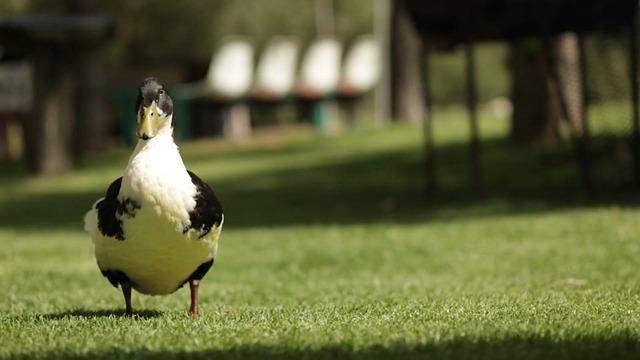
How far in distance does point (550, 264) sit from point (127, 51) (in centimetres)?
2746

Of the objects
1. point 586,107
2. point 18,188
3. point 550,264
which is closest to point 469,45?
point 586,107

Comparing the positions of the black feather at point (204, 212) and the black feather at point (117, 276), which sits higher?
the black feather at point (204, 212)

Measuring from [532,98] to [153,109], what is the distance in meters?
13.4

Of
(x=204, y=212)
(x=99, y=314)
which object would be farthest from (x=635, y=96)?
(x=204, y=212)

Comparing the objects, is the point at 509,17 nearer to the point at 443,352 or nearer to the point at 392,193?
the point at 392,193

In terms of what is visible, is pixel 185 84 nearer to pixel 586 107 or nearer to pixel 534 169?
pixel 534 169

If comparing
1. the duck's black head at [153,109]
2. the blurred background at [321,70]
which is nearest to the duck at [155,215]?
the duck's black head at [153,109]

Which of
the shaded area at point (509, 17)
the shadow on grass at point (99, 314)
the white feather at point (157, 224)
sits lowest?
the shadow on grass at point (99, 314)

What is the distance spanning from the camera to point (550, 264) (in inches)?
397

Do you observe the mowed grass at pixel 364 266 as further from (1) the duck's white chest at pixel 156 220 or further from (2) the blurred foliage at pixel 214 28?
(2) the blurred foliage at pixel 214 28

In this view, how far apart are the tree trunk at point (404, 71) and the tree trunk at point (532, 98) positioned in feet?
25.0

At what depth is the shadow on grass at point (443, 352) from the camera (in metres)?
4.94

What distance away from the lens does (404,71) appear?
1070 inches

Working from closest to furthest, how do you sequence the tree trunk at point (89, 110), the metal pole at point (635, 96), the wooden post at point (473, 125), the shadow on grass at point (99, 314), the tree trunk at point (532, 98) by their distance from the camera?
1. the shadow on grass at point (99, 314)
2. the metal pole at point (635, 96)
3. the wooden post at point (473, 125)
4. the tree trunk at point (532, 98)
5. the tree trunk at point (89, 110)
